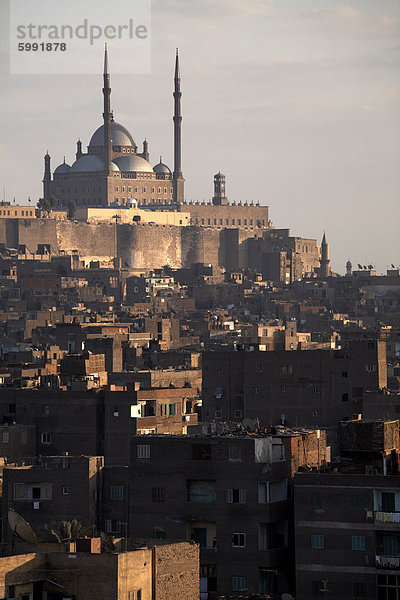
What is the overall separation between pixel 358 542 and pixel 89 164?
116 meters

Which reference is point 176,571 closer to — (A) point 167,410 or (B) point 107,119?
(A) point 167,410

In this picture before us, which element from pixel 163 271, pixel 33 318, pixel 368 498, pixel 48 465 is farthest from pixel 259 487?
pixel 163 271

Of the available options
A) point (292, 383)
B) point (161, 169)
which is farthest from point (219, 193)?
point (292, 383)

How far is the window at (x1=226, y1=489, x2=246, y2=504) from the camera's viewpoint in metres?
25.2

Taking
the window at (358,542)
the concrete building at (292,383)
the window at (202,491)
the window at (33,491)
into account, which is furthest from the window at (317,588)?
the concrete building at (292,383)

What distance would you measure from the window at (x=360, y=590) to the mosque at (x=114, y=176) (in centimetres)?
11250

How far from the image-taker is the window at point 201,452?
84.3 ft

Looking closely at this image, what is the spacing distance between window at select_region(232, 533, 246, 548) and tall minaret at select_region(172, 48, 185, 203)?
362 ft

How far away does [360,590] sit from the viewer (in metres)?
23.7

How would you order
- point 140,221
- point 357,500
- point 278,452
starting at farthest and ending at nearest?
point 140,221, point 278,452, point 357,500

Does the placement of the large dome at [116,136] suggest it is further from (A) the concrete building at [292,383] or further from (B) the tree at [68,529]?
(B) the tree at [68,529]

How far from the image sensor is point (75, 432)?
110 feet

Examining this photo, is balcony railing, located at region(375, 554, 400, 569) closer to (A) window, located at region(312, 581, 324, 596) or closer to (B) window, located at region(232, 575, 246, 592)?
(A) window, located at region(312, 581, 324, 596)

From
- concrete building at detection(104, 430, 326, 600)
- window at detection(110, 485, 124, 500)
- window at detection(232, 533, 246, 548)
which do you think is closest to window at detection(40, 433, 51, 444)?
window at detection(110, 485, 124, 500)
